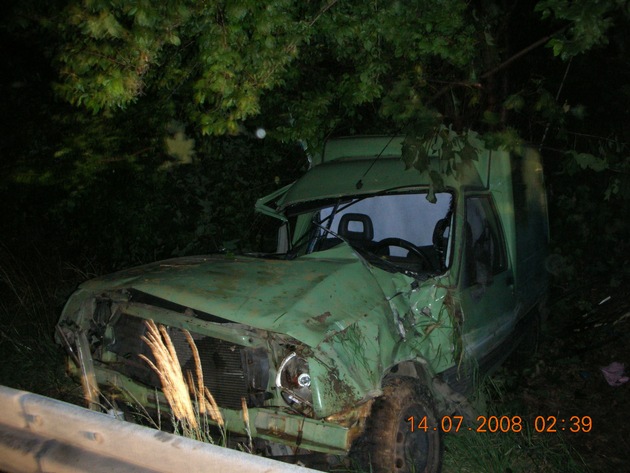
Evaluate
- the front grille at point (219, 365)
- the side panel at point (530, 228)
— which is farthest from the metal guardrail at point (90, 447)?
the side panel at point (530, 228)

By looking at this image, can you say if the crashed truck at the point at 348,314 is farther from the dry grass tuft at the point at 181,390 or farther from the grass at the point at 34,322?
the grass at the point at 34,322

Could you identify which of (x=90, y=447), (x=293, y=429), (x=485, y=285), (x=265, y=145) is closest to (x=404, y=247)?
(x=485, y=285)

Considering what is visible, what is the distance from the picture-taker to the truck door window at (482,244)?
3971 mm

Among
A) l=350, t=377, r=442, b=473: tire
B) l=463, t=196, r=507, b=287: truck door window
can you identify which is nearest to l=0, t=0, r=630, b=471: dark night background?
l=463, t=196, r=507, b=287: truck door window

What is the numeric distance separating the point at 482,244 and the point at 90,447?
306 centimetres

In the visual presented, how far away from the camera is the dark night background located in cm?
473

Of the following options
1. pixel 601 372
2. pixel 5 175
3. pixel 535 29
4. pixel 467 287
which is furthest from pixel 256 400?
pixel 535 29

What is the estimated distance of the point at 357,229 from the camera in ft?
14.9

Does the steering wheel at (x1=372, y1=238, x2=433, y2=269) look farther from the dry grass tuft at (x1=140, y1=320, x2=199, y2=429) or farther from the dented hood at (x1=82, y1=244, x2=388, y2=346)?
the dry grass tuft at (x1=140, y1=320, x2=199, y2=429)

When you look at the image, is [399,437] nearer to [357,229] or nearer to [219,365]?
[219,365]

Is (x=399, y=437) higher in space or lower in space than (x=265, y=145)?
lower

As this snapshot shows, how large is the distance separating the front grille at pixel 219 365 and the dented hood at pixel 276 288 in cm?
23

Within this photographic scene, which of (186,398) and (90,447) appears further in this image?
(186,398)
